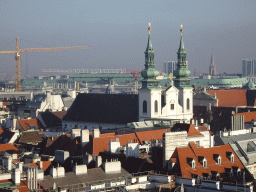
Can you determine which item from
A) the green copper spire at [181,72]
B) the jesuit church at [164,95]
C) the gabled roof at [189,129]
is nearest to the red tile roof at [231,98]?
the green copper spire at [181,72]

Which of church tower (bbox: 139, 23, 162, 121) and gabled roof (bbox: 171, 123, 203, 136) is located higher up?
church tower (bbox: 139, 23, 162, 121)

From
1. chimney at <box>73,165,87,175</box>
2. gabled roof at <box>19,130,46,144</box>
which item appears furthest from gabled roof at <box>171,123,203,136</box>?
chimney at <box>73,165,87,175</box>

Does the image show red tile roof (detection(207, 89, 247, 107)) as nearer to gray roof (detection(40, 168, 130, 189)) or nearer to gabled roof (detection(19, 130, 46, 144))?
gabled roof (detection(19, 130, 46, 144))

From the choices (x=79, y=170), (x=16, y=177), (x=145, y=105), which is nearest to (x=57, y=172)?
(x=79, y=170)

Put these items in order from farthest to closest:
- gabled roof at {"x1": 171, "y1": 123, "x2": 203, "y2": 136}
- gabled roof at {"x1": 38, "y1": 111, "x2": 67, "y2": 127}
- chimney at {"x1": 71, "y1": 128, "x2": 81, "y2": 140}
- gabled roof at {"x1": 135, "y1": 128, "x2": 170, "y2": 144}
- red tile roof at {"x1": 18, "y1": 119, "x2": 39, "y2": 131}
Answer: gabled roof at {"x1": 38, "y1": 111, "x2": 67, "y2": 127}
red tile roof at {"x1": 18, "y1": 119, "x2": 39, "y2": 131}
gabled roof at {"x1": 135, "y1": 128, "x2": 170, "y2": 144}
gabled roof at {"x1": 171, "y1": 123, "x2": 203, "y2": 136}
chimney at {"x1": 71, "y1": 128, "x2": 81, "y2": 140}

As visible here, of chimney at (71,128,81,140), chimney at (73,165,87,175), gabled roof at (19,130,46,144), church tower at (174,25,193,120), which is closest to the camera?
chimney at (73,165,87,175)

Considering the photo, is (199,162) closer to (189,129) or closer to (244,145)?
(244,145)
